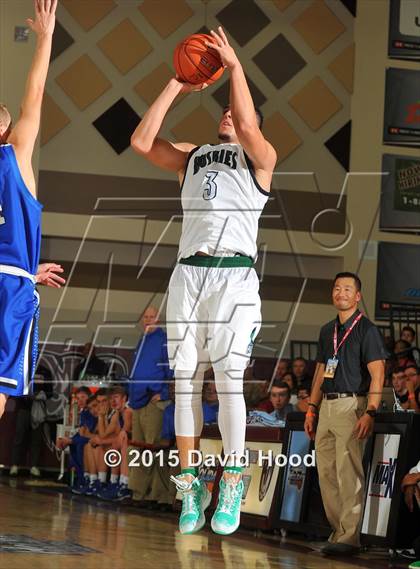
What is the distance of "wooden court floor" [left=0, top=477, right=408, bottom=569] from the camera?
547cm

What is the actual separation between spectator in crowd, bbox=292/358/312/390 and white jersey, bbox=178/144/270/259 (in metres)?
6.31

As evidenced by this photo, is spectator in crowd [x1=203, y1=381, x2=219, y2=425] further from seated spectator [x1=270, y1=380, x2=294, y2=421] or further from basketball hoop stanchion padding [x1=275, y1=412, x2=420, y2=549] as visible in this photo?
basketball hoop stanchion padding [x1=275, y1=412, x2=420, y2=549]

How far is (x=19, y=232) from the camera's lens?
15.7 feet

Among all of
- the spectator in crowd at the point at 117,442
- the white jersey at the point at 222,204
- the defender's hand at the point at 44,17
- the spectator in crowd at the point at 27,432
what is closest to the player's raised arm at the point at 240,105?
the white jersey at the point at 222,204

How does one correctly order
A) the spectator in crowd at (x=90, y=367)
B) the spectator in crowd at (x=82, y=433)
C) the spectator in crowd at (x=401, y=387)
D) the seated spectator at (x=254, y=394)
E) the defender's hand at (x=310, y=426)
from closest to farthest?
the defender's hand at (x=310, y=426)
the spectator in crowd at (x=401, y=387)
the seated spectator at (x=254, y=394)
the spectator in crowd at (x=82, y=433)
the spectator in crowd at (x=90, y=367)

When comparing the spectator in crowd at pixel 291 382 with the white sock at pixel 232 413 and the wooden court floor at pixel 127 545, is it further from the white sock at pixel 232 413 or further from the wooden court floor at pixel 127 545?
the white sock at pixel 232 413

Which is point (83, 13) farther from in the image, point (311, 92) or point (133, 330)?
point (133, 330)

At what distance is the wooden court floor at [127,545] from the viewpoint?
18.0ft

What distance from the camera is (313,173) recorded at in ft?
57.8

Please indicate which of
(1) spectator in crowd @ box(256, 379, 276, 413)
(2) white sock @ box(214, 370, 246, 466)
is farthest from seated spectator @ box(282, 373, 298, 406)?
(2) white sock @ box(214, 370, 246, 466)

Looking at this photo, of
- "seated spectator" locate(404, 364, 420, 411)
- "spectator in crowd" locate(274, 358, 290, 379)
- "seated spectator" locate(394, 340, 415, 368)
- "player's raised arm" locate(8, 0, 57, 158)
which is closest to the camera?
"player's raised arm" locate(8, 0, 57, 158)

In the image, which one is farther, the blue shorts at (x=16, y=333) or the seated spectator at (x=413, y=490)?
the seated spectator at (x=413, y=490)

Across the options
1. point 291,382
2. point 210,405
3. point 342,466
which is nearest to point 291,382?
point 291,382

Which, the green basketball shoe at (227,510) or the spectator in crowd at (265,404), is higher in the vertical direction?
the spectator in crowd at (265,404)
